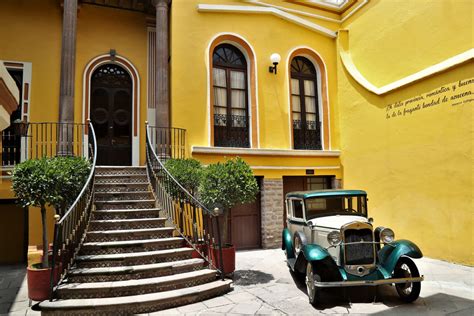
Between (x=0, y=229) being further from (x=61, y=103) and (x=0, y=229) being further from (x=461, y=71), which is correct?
(x=461, y=71)

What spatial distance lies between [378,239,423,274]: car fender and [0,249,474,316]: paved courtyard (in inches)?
20.8

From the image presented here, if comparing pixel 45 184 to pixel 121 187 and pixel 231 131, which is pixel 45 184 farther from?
pixel 231 131

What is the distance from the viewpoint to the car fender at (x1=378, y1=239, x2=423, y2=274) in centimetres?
535

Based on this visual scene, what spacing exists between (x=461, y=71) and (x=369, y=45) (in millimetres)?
3368

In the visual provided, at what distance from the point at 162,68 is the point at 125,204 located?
12.9 feet

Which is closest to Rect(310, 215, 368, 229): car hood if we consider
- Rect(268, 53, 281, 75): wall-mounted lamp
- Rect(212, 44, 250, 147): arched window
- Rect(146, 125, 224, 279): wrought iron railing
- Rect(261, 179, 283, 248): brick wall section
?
Rect(146, 125, 224, 279): wrought iron railing

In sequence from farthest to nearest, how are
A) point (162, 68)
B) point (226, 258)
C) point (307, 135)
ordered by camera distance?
point (307, 135) < point (162, 68) < point (226, 258)

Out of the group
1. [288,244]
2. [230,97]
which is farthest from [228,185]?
[230,97]

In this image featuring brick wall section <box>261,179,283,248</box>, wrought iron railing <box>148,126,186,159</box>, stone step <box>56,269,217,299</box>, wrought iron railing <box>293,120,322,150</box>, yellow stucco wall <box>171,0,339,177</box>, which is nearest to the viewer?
stone step <box>56,269,217,299</box>

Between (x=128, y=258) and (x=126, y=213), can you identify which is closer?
(x=128, y=258)

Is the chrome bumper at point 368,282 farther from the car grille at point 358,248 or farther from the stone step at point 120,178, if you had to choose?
the stone step at point 120,178

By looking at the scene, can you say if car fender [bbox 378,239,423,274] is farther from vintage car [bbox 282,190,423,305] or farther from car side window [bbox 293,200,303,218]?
car side window [bbox 293,200,303,218]

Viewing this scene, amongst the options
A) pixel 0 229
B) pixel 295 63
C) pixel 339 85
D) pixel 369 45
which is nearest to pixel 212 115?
pixel 295 63

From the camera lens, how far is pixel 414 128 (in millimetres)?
8617
